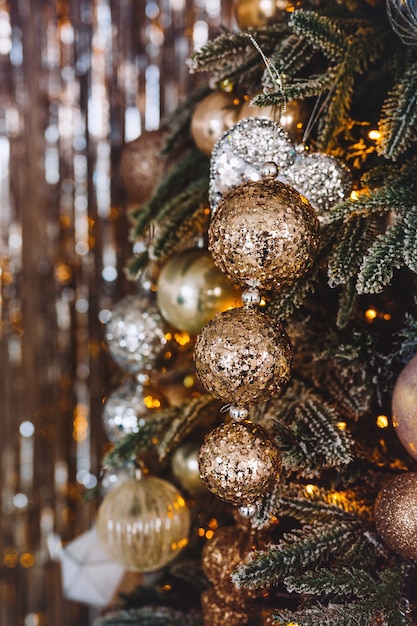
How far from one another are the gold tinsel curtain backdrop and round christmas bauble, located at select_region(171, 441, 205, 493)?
1.27ft

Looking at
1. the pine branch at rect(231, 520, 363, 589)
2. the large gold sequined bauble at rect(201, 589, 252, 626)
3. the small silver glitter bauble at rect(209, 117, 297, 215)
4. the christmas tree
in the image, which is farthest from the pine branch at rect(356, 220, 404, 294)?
the large gold sequined bauble at rect(201, 589, 252, 626)

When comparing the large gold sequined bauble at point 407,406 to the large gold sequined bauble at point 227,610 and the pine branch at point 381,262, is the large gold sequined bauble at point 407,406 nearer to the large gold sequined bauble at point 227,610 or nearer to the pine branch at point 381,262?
the pine branch at point 381,262

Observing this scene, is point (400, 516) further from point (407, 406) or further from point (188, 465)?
point (188, 465)

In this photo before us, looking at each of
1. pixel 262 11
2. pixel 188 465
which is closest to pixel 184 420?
pixel 188 465

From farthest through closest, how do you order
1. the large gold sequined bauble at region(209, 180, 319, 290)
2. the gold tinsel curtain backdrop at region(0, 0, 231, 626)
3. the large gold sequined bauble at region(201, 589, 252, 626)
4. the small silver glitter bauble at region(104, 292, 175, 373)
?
1. the gold tinsel curtain backdrop at region(0, 0, 231, 626)
2. the small silver glitter bauble at region(104, 292, 175, 373)
3. the large gold sequined bauble at region(201, 589, 252, 626)
4. the large gold sequined bauble at region(209, 180, 319, 290)

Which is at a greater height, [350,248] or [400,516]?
[350,248]

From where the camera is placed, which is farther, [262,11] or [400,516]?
[262,11]

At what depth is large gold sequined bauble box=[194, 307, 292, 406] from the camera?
1.56 ft

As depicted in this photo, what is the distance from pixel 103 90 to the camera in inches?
41.8

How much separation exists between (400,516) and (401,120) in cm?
32

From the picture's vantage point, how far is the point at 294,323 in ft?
2.06

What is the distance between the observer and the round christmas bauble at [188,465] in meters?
0.70

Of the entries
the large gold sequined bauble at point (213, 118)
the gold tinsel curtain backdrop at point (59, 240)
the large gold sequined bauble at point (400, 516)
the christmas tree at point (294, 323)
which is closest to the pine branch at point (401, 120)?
the christmas tree at point (294, 323)

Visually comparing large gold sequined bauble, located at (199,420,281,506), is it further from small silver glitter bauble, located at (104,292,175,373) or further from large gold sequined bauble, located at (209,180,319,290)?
small silver glitter bauble, located at (104,292,175,373)
